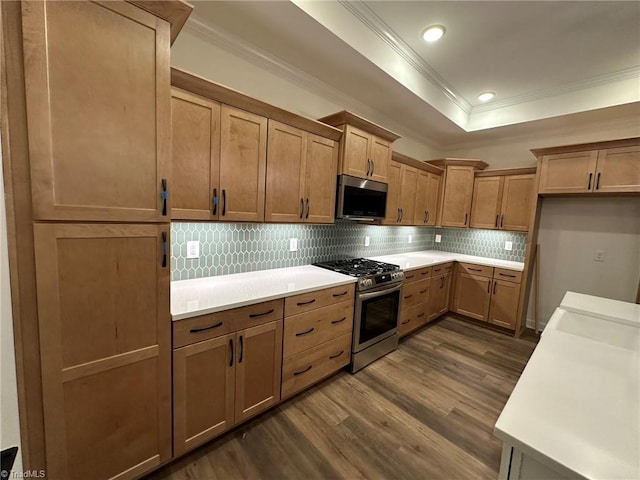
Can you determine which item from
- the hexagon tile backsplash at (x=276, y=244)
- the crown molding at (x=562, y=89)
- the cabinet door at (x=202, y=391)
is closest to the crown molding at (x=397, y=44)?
the crown molding at (x=562, y=89)

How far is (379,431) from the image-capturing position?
1.86 meters

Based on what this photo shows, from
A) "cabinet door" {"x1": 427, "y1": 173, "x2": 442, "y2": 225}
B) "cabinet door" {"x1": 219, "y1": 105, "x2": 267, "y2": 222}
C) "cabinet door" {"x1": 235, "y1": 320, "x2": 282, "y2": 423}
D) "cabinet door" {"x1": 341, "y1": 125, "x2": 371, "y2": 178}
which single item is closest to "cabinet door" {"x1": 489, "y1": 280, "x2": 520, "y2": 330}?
"cabinet door" {"x1": 427, "y1": 173, "x2": 442, "y2": 225}

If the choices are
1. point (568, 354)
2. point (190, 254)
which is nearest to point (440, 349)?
point (568, 354)

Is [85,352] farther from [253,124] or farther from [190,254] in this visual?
[253,124]

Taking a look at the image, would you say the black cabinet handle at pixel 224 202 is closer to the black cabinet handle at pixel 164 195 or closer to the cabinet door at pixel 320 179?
the black cabinet handle at pixel 164 195

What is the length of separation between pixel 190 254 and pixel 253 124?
3.64ft

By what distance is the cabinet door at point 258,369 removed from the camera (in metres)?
1.69

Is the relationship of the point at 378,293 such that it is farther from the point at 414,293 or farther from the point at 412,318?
the point at 412,318

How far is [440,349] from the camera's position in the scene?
10.0ft

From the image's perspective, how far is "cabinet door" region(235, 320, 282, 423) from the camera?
5.56 ft

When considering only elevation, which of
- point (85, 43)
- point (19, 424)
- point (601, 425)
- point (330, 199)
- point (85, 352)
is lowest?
point (19, 424)

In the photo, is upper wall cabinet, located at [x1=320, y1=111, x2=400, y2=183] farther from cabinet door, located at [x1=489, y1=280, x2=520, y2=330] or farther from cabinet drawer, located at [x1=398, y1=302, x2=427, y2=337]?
cabinet door, located at [x1=489, y1=280, x2=520, y2=330]

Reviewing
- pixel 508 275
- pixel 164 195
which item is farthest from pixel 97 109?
pixel 508 275

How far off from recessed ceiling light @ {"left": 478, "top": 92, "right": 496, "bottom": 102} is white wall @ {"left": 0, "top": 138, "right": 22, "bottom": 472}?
4.36 metres
